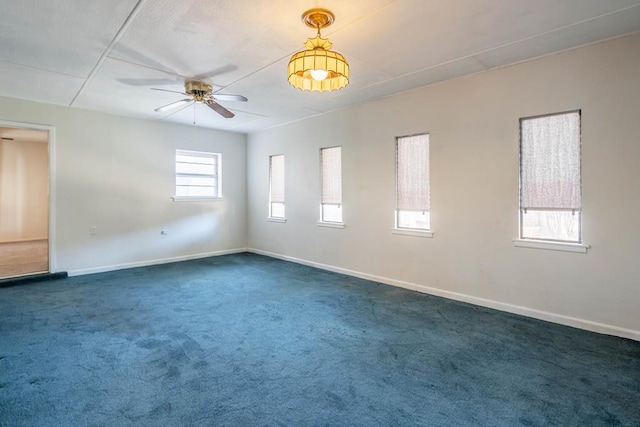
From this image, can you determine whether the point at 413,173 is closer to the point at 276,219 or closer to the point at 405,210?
the point at 405,210

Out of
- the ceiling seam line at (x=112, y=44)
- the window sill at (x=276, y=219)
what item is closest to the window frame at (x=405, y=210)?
the window sill at (x=276, y=219)

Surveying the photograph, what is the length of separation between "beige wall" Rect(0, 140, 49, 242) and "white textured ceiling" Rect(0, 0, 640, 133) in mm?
5537

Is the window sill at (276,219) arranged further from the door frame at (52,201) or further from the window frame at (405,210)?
the door frame at (52,201)

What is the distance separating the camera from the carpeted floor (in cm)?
193

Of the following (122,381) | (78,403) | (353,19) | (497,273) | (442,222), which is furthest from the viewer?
(442,222)

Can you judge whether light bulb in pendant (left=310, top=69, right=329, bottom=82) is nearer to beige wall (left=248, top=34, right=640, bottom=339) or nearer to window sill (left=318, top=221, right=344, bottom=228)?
beige wall (left=248, top=34, right=640, bottom=339)

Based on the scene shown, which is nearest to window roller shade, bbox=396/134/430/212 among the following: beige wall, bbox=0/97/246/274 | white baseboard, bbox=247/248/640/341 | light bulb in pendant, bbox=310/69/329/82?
white baseboard, bbox=247/248/640/341

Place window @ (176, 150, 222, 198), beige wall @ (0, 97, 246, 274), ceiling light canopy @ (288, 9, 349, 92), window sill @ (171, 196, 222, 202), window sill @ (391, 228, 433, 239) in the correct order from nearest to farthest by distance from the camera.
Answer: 1. ceiling light canopy @ (288, 9, 349, 92)
2. window sill @ (391, 228, 433, 239)
3. beige wall @ (0, 97, 246, 274)
4. window sill @ (171, 196, 222, 202)
5. window @ (176, 150, 222, 198)

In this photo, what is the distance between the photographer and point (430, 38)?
2932 mm

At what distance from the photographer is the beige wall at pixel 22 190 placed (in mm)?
8234

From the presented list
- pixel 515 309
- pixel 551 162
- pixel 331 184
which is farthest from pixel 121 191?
pixel 551 162

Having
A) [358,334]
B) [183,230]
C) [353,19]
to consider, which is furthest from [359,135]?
[183,230]

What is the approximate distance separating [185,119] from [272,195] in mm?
2192

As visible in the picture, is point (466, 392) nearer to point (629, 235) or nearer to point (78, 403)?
point (629, 235)
